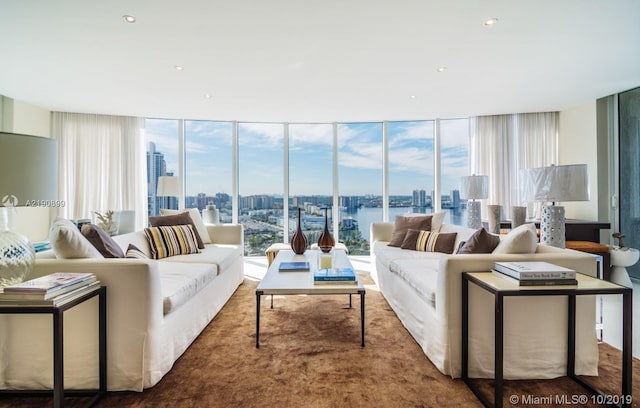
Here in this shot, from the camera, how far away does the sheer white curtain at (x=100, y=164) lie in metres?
5.27

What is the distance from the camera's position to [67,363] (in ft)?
5.80

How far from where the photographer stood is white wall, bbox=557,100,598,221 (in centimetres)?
467

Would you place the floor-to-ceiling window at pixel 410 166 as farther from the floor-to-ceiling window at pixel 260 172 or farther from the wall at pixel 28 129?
the wall at pixel 28 129

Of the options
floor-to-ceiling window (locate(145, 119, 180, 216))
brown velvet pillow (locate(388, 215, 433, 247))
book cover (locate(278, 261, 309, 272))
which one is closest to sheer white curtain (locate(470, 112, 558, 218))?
brown velvet pillow (locate(388, 215, 433, 247))

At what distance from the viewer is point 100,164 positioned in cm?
544

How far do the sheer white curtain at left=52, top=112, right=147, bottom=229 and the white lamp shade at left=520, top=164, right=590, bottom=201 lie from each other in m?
5.70

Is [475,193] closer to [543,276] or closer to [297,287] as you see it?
[543,276]

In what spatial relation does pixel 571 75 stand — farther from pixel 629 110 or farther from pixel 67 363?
pixel 67 363

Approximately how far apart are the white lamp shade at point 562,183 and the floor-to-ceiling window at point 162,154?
17.6 feet

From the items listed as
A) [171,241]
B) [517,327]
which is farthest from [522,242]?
[171,241]

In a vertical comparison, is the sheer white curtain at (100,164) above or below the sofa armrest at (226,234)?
above

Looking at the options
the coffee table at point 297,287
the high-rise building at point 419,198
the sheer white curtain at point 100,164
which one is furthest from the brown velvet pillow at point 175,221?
the high-rise building at point 419,198

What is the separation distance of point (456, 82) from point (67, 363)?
14.1 feet

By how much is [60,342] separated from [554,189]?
3138 mm
